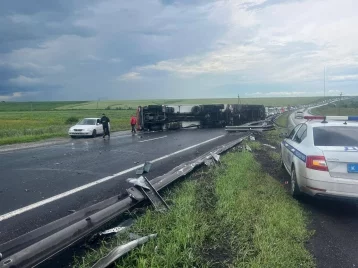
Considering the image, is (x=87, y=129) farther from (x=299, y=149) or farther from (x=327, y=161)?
(x=327, y=161)

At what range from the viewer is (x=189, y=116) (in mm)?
30062

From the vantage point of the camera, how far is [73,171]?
31.8 ft

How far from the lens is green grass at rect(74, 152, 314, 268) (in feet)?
12.2

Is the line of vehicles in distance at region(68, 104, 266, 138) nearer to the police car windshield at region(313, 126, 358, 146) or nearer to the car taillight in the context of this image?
the police car windshield at region(313, 126, 358, 146)

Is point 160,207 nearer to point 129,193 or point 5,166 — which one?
point 129,193

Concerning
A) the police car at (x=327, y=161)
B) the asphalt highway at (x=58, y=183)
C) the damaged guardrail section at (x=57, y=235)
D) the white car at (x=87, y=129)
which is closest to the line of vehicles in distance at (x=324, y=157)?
the police car at (x=327, y=161)

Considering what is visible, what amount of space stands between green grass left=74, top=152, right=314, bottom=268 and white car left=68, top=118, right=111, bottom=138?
60.2 feet

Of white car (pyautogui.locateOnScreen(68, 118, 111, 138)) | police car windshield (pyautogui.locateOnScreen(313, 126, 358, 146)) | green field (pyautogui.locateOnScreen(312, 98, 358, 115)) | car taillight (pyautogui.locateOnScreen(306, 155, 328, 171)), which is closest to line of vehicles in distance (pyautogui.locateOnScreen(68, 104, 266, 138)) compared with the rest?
white car (pyautogui.locateOnScreen(68, 118, 111, 138))

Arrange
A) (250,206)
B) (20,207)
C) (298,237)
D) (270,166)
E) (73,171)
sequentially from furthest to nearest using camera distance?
(270,166), (73,171), (20,207), (250,206), (298,237)

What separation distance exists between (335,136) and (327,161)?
0.89 meters

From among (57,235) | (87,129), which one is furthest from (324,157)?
(87,129)

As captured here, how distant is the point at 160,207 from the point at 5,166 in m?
7.61

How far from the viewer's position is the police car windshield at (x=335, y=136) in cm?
631

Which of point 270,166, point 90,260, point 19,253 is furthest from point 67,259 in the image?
point 270,166
